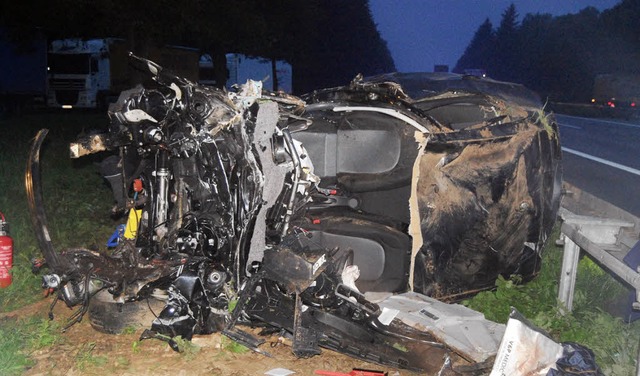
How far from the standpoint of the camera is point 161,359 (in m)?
4.22

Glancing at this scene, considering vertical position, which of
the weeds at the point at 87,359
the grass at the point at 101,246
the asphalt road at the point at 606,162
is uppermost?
the asphalt road at the point at 606,162

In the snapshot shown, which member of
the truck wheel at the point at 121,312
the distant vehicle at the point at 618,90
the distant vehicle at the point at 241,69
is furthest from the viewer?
the distant vehicle at the point at 241,69

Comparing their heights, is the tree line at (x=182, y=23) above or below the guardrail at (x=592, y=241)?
above

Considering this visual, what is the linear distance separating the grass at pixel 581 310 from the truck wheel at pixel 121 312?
254cm

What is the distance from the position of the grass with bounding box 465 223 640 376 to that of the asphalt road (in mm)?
4044

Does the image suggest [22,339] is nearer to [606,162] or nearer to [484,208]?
[484,208]

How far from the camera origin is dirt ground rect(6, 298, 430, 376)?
160 inches

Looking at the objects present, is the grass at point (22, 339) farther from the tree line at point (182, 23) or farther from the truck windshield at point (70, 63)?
the truck windshield at point (70, 63)

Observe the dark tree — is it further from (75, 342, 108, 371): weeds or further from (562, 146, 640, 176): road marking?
(75, 342, 108, 371): weeds

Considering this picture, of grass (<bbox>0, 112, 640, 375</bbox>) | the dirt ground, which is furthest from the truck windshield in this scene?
the dirt ground

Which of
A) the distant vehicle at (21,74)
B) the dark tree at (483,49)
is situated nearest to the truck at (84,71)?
the distant vehicle at (21,74)

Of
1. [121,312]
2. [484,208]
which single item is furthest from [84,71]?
[484,208]

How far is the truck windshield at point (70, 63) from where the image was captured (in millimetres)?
28266

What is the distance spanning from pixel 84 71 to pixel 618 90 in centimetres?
2998
